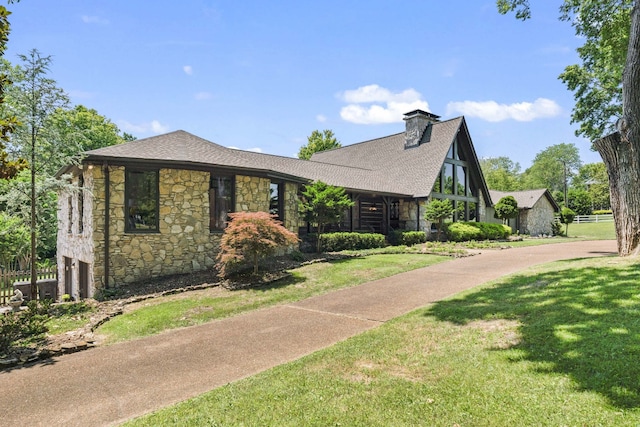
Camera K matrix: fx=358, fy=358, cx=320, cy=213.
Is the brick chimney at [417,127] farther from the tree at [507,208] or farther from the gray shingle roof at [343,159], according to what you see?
the tree at [507,208]

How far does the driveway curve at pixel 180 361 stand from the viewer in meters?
4.17

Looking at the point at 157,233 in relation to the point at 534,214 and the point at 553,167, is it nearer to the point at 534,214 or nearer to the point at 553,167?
the point at 534,214

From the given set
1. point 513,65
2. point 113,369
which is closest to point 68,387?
point 113,369

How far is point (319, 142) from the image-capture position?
46.5 metres

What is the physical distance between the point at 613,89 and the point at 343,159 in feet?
59.4

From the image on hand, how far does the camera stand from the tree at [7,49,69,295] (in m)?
9.63

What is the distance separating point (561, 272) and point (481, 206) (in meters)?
20.3

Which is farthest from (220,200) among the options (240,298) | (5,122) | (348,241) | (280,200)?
(5,122)

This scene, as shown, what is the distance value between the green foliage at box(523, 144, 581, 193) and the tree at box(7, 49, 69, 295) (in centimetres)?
8150

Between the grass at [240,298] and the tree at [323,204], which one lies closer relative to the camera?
the grass at [240,298]

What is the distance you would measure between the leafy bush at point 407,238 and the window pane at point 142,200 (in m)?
13.2

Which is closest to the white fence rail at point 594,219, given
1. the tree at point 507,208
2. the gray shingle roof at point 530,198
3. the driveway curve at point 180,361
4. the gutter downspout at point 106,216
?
the gray shingle roof at point 530,198

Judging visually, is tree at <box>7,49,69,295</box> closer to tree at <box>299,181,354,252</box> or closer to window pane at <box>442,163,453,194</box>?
tree at <box>299,181,354,252</box>

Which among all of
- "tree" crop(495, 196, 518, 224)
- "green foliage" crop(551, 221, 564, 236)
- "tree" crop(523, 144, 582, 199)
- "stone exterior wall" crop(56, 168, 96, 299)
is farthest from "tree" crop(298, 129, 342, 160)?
"tree" crop(523, 144, 582, 199)
